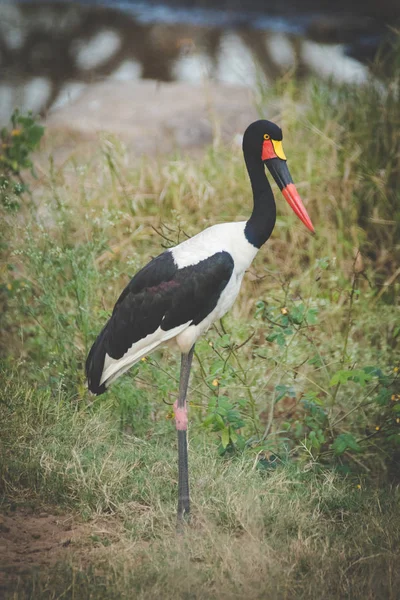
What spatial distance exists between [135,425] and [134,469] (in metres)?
0.40

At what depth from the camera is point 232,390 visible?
3959 mm

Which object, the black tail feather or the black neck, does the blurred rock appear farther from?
the black tail feather

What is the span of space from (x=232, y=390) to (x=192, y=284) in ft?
3.20

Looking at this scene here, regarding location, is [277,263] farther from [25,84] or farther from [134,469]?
[25,84]

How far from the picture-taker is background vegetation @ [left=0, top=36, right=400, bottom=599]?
289 centimetres

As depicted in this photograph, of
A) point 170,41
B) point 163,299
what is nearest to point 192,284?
point 163,299

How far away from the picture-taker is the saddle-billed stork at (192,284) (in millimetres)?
3107

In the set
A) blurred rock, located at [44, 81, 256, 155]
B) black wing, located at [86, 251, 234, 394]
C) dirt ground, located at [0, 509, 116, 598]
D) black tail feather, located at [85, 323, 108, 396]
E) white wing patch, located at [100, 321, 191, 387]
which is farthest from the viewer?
blurred rock, located at [44, 81, 256, 155]

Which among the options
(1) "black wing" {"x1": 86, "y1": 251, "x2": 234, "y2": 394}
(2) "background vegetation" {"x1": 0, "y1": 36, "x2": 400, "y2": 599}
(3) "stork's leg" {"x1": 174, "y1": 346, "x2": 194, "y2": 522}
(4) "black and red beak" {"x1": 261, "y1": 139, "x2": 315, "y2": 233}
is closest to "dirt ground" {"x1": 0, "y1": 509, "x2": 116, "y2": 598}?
(2) "background vegetation" {"x1": 0, "y1": 36, "x2": 400, "y2": 599}

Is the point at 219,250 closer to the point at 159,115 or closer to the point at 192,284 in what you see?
the point at 192,284

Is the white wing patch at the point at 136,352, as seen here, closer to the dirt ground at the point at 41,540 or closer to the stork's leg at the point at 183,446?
the stork's leg at the point at 183,446

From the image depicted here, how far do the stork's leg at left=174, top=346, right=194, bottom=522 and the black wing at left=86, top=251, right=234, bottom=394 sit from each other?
6.5 inches

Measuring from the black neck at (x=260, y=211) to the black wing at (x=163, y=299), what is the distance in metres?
0.11

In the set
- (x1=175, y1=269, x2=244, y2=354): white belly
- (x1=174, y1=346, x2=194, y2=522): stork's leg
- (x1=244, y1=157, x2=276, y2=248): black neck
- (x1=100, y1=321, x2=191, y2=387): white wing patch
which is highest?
(x1=244, y1=157, x2=276, y2=248): black neck
